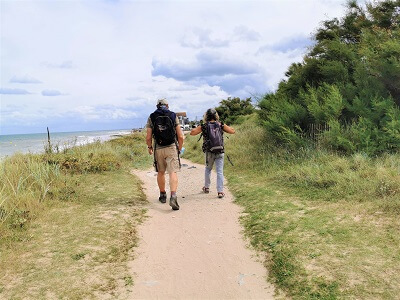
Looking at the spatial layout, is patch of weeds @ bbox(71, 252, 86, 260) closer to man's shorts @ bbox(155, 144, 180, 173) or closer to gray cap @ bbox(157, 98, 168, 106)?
man's shorts @ bbox(155, 144, 180, 173)

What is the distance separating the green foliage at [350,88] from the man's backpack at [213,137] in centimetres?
379

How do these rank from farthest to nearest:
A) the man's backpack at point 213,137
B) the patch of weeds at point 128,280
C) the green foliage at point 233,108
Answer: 1. the green foliage at point 233,108
2. the man's backpack at point 213,137
3. the patch of weeds at point 128,280

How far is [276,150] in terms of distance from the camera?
1152cm

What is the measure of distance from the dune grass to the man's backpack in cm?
126

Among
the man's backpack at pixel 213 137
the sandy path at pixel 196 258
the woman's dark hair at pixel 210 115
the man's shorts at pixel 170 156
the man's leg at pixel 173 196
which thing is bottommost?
the sandy path at pixel 196 258

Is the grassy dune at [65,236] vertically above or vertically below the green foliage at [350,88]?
below

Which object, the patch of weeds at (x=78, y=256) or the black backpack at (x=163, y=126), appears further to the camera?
the black backpack at (x=163, y=126)

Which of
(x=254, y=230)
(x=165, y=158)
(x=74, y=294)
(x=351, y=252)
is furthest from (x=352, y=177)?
(x=74, y=294)

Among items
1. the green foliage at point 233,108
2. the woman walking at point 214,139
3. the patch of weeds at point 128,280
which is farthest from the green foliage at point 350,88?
the green foliage at point 233,108

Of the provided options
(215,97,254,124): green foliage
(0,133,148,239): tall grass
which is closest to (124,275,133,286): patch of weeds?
(0,133,148,239): tall grass

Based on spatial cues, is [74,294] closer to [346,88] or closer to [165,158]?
[165,158]

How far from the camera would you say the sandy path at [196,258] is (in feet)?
12.7

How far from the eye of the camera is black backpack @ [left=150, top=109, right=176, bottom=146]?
22.3ft

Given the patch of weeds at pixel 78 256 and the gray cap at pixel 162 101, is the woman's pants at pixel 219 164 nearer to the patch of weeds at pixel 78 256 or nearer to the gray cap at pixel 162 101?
the gray cap at pixel 162 101
